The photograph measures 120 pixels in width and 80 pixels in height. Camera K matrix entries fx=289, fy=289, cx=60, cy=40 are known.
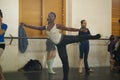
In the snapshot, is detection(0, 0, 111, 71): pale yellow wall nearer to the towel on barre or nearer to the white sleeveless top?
the towel on barre

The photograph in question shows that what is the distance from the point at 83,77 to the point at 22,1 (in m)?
3.01

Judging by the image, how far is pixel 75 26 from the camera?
346 inches

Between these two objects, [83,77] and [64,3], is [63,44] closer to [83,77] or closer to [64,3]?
[83,77]

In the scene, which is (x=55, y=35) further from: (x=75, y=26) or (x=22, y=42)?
(x=75, y=26)

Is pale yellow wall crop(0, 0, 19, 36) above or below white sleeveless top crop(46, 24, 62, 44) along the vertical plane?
above

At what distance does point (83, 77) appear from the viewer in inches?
273

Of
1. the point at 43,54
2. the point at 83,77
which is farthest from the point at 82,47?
the point at 43,54

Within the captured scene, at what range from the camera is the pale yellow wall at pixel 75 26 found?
8039 mm

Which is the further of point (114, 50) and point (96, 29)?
point (96, 29)

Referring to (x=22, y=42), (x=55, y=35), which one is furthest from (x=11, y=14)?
(x=55, y=35)

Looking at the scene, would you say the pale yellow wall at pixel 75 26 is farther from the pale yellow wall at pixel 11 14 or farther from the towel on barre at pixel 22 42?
the towel on barre at pixel 22 42

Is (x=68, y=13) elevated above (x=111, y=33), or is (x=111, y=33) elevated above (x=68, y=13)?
(x=68, y=13)

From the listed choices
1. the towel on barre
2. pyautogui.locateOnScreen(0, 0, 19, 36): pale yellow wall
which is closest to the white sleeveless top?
the towel on barre

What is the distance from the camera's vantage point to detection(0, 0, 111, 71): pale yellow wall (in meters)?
8.04
